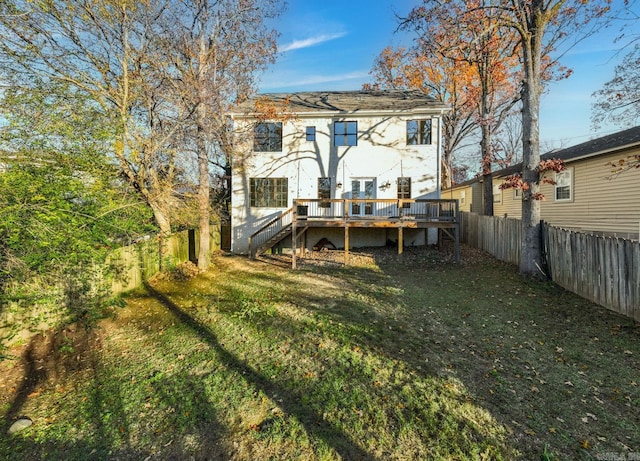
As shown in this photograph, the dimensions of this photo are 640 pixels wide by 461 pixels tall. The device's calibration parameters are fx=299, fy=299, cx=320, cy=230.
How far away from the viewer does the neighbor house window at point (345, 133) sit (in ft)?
48.2

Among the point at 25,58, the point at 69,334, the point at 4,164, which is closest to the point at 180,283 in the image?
the point at 69,334

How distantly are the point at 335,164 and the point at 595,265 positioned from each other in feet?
34.8

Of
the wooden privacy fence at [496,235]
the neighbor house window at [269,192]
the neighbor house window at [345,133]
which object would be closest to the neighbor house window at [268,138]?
the neighbor house window at [269,192]

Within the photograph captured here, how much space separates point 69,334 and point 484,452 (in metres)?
6.85

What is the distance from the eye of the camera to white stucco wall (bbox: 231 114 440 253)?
14.3 m

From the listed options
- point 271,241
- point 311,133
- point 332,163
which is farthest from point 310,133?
point 271,241

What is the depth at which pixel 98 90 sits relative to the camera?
7875 millimetres

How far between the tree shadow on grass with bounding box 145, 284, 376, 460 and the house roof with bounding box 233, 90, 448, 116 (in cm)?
1214

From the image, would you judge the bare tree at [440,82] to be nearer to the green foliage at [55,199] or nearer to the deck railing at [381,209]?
the deck railing at [381,209]

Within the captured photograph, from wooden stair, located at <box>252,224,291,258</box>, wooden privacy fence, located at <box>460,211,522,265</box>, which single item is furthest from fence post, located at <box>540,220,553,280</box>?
wooden stair, located at <box>252,224,291,258</box>

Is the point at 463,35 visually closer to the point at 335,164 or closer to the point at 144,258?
the point at 335,164

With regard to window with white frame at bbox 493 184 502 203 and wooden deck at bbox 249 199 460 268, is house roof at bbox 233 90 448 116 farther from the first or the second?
window with white frame at bbox 493 184 502 203

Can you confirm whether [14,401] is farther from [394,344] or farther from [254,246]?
[254,246]

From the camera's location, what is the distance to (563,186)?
45.2ft
